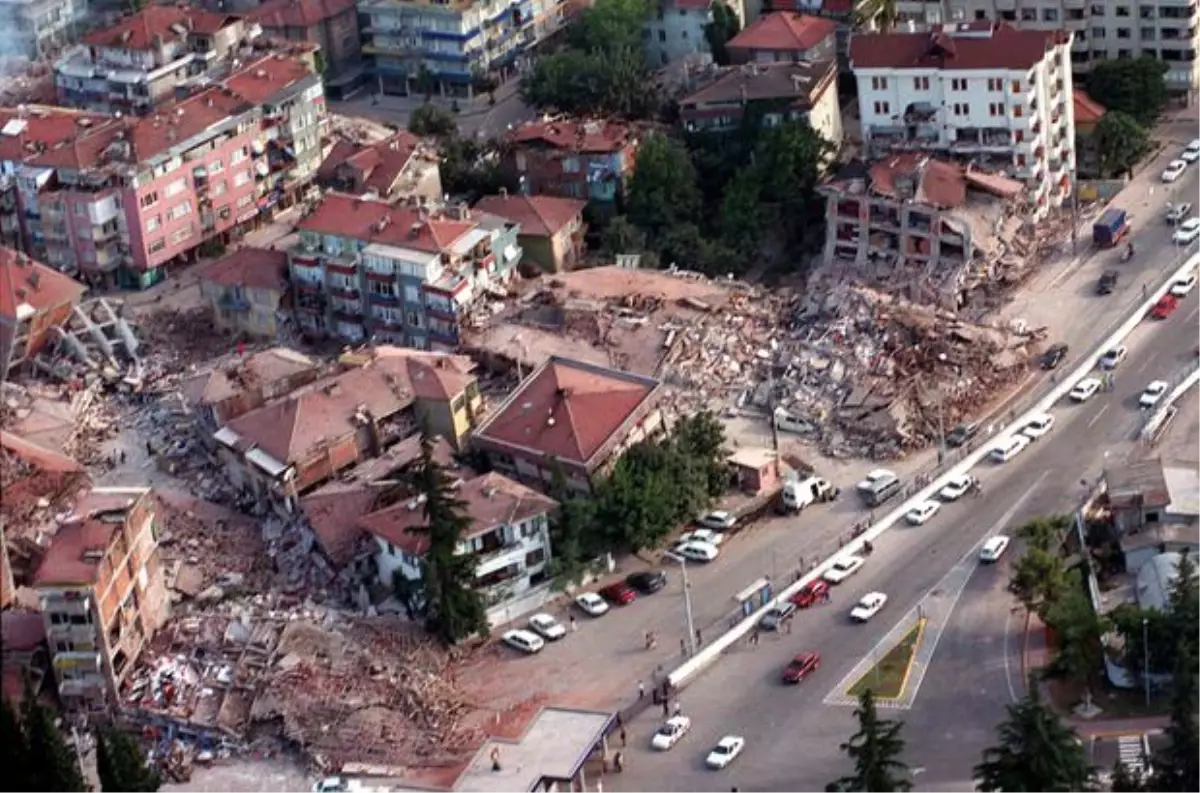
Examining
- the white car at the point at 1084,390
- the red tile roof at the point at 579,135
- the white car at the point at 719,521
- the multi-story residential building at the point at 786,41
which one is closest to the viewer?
the white car at the point at 719,521

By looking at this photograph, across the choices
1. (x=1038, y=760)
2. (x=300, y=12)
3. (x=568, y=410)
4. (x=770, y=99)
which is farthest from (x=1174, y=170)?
(x=1038, y=760)

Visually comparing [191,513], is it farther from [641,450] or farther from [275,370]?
[641,450]

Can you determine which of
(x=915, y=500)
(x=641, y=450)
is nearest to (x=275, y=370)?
(x=641, y=450)

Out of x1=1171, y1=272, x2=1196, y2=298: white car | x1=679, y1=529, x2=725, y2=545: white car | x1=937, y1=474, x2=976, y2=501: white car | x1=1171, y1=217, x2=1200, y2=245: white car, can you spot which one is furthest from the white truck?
x1=1171, y1=217, x2=1200, y2=245: white car

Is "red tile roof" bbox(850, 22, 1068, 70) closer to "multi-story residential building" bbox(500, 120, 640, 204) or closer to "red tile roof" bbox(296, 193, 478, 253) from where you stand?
"multi-story residential building" bbox(500, 120, 640, 204)

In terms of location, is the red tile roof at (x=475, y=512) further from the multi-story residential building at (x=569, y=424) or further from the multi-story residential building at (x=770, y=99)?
the multi-story residential building at (x=770, y=99)

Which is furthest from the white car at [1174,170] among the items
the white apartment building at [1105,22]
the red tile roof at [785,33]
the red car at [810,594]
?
the red car at [810,594]
